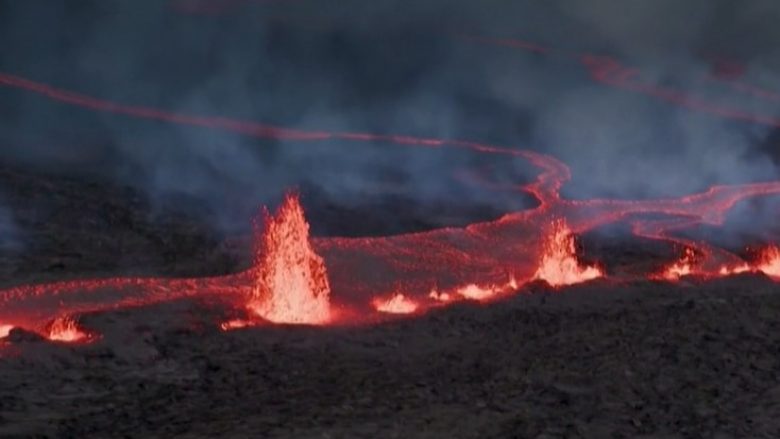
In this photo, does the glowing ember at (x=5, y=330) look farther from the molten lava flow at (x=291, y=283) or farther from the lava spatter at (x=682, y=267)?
the lava spatter at (x=682, y=267)

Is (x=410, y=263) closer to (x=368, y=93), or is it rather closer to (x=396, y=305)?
(x=396, y=305)

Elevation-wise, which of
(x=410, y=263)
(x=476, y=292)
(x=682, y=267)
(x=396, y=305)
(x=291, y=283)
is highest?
(x=682, y=267)

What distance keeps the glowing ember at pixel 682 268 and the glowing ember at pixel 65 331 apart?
8.10 meters

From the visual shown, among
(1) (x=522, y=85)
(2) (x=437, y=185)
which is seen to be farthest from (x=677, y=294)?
(1) (x=522, y=85)

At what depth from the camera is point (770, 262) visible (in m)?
17.8

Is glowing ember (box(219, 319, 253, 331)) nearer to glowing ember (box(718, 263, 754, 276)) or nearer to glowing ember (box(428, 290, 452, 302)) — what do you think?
glowing ember (box(428, 290, 452, 302))

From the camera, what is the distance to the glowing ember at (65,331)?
36.9ft

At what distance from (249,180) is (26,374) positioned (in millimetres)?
12495

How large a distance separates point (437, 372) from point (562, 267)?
239 inches

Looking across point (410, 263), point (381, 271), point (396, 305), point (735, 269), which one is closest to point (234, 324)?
point (396, 305)

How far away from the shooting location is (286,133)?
2617 cm

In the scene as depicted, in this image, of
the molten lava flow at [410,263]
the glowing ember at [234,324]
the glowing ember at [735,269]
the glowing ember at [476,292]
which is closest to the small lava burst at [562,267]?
the molten lava flow at [410,263]

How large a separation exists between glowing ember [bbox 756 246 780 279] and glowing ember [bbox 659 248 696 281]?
0.65m

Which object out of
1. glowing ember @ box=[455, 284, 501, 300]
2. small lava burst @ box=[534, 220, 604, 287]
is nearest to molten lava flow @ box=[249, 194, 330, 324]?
glowing ember @ box=[455, 284, 501, 300]
